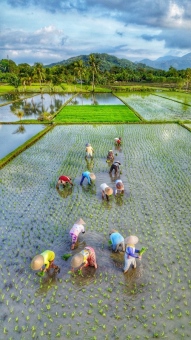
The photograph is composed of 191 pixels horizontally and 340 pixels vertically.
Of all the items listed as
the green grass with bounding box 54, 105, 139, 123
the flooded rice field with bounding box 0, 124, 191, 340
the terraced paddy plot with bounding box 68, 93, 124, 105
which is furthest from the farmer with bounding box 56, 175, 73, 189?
the terraced paddy plot with bounding box 68, 93, 124, 105

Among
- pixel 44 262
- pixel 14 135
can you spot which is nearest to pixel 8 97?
pixel 14 135

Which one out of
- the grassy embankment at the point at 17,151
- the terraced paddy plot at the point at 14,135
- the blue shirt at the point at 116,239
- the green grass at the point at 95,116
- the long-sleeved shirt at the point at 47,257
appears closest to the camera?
the long-sleeved shirt at the point at 47,257

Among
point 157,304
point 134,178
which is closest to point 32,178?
point 134,178

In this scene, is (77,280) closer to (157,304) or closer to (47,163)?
(157,304)

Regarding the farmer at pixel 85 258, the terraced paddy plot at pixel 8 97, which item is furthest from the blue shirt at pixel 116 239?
the terraced paddy plot at pixel 8 97

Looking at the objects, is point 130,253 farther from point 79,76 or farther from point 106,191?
point 79,76

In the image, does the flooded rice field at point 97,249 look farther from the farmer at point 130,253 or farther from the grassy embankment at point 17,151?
the grassy embankment at point 17,151
